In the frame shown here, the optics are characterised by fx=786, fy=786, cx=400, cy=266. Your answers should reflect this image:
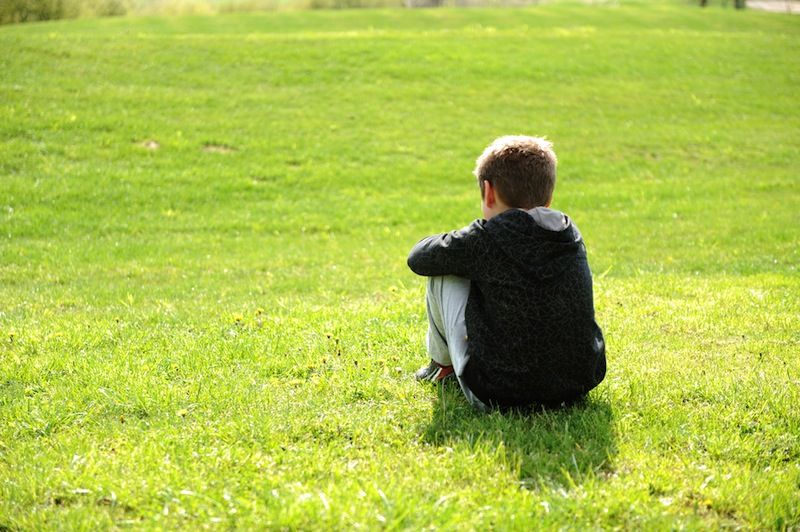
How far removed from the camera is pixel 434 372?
5590 millimetres

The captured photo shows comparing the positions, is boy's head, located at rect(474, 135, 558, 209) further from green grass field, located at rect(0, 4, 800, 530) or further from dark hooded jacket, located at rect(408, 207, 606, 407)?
green grass field, located at rect(0, 4, 800, 530)

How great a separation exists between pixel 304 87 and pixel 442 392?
21417 millimetres

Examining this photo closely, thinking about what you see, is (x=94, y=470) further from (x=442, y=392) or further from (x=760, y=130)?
(x=760, y=130)

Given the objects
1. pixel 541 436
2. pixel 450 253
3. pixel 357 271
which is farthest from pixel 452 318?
pixel 357 271

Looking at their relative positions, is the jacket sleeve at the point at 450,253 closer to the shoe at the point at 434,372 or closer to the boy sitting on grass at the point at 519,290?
the boy sitting on grass at the point at 519,290

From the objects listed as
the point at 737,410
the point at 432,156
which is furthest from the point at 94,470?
the point at 432,156

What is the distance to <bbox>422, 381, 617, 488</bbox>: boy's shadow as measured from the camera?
4199 millimetres

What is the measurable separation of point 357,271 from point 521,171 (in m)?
7.91

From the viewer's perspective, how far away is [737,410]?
195 inches

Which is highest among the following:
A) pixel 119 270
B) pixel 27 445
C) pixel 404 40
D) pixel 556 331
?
pixel 404 40

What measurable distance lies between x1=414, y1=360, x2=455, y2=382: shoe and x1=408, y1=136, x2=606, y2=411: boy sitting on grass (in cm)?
49

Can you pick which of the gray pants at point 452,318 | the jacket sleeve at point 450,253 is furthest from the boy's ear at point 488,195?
the gray pants at point 452,318

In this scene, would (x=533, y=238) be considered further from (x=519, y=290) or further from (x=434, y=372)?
(x=434, y=372)

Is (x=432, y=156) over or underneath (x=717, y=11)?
underneath
